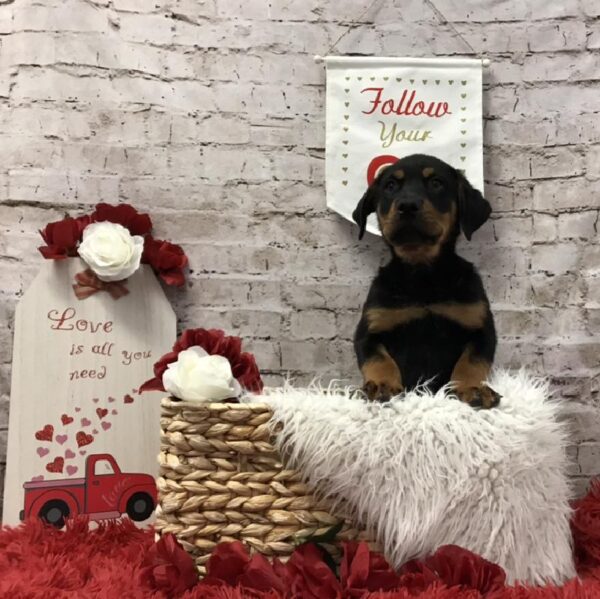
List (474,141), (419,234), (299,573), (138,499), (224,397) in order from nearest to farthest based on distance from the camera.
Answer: (299,573)
(224,397)
(419,234)
(138,499)
(474,141)

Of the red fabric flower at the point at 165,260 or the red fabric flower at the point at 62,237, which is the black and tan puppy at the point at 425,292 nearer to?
the red fabric flower at the point at 165,260

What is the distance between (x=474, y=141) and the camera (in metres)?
1.57

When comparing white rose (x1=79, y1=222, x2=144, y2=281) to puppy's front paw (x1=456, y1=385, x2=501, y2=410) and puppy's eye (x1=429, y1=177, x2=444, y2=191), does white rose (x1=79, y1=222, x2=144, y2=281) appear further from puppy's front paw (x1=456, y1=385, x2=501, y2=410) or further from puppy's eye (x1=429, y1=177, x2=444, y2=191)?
puppy's front paw (x1=456, y1=385, x2=501, y2=410)

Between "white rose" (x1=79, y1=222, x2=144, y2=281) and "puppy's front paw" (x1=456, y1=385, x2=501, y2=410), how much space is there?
0.85m

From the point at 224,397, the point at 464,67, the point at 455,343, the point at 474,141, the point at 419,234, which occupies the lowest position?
the point at 224,397

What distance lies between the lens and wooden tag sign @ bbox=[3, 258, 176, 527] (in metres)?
1.42

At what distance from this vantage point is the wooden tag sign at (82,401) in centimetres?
142

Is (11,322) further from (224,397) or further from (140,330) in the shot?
(224,397)

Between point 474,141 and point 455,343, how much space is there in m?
0.61

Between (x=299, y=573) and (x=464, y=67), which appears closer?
(x=299, y=573)

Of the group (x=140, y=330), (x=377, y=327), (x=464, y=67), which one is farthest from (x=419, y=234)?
(x=140, y=330)

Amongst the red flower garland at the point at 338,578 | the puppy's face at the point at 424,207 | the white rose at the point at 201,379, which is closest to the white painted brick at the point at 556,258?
the puppy's face at the point at 424,207

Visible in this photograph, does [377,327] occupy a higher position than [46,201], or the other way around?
[46,201]

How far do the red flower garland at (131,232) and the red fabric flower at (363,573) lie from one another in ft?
2.79
